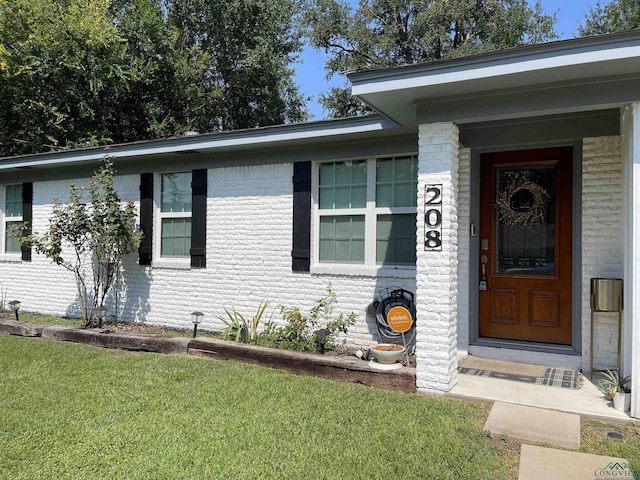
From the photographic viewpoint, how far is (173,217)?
24.0 feet

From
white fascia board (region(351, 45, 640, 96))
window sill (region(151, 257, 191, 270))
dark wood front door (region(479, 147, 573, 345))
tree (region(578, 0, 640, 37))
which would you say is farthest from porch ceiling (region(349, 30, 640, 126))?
tree (region(578, 0, 640, 37))

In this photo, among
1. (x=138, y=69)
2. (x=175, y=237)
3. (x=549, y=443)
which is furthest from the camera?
(x=138, y=69)

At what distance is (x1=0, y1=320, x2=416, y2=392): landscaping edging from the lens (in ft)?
14.7

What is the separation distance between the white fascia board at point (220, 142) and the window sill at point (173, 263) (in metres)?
1.61

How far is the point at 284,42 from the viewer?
19.2m

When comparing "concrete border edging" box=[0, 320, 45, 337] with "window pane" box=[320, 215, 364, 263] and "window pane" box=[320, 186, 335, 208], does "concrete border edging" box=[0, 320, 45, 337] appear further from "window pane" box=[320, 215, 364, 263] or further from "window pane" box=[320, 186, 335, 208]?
"window pane" box=[320, 186, 335, 208]

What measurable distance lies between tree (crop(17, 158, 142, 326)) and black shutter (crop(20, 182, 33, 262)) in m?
1.15

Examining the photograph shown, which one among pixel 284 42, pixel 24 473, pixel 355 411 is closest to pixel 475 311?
pixel 355 411

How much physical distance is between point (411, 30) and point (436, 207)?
15.8m

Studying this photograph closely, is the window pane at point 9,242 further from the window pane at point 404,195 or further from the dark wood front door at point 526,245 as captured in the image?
the dark wood front door at point 526,245

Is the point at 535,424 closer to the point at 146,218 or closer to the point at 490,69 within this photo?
the point at 490,69

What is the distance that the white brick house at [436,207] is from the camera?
387 centimetres

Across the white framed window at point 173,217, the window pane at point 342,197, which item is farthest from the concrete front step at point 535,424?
the white framed window at point 173,217

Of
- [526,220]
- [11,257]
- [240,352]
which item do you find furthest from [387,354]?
[11,257]
